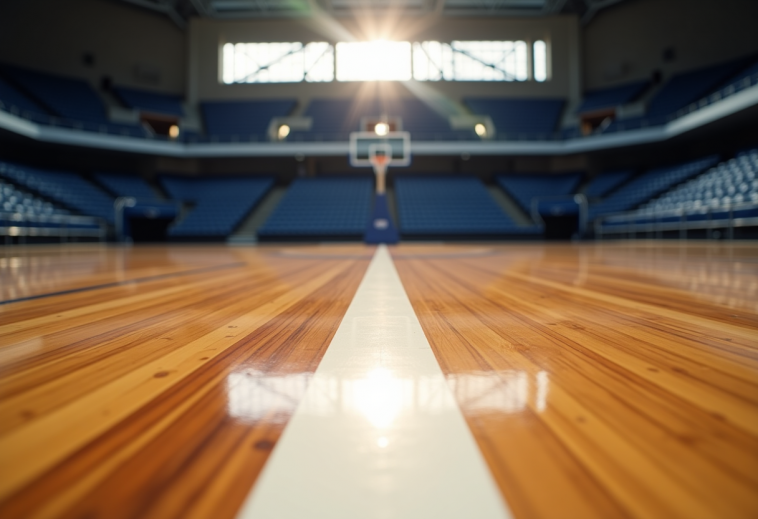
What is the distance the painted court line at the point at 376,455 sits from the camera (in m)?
0.21

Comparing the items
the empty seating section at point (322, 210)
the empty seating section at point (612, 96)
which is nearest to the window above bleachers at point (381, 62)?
the empty seating section at point (612, 96)

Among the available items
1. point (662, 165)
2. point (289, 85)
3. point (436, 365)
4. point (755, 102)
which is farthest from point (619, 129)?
point (436, 365)

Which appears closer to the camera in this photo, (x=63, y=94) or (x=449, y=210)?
(x=449, y=210)

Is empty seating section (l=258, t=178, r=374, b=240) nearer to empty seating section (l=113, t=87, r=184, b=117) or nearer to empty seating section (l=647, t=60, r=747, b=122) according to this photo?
empty seating section (l=113, t=87, r=184, b=117)

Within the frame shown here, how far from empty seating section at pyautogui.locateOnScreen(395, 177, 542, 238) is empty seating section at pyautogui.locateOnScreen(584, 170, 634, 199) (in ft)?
7.78

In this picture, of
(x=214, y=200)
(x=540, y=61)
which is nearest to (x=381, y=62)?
(x=540, y=61)

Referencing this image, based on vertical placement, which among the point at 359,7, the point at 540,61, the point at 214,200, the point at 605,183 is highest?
the point at 359,7

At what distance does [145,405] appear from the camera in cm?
35

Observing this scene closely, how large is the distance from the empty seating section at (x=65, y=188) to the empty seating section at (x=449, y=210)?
619 cm

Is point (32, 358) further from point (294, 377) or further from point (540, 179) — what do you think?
point (540, 179)

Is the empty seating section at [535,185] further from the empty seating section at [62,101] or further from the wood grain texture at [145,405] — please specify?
the wood grain texture at [145,405]

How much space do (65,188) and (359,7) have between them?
801 centimetres

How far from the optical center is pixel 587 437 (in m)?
0.29

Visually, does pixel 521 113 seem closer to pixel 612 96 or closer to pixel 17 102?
pixel 612 96
